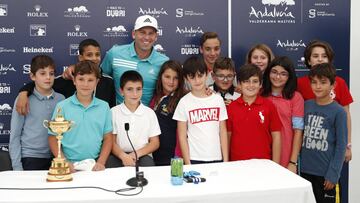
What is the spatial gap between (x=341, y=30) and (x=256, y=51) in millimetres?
1306

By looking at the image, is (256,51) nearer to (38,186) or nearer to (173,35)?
(173,35)

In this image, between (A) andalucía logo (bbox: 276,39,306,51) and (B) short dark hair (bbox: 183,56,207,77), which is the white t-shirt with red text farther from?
(A) andalucía logo (bbox: 276,39,306,51)

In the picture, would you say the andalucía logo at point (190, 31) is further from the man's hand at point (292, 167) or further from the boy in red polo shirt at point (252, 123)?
the man's hand at point (292, 167)

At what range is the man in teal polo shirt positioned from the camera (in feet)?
11.5

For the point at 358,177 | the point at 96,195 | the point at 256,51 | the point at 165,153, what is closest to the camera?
the point at 96,195

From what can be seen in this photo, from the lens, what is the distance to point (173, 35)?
4.06 meters

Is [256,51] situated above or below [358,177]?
above

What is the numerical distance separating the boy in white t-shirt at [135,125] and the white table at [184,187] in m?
0.54

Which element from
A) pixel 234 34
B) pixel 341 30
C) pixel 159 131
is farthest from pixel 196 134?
pixel 341 30

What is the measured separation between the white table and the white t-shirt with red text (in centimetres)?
48

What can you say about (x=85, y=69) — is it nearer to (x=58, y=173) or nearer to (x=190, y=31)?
(x=58, y=173)

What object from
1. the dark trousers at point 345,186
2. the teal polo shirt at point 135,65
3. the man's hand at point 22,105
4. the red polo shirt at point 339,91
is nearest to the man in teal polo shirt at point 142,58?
the teal polo shirt at point 135,65

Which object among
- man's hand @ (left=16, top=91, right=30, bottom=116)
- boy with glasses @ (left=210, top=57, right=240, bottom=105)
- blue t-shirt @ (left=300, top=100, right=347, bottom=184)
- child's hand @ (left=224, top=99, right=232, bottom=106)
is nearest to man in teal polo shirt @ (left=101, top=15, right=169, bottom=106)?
boy with glasses @ (left=210, top=57, right=240, bottom=105)

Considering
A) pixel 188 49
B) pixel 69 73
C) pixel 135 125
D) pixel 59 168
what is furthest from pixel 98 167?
pixel 188 49
